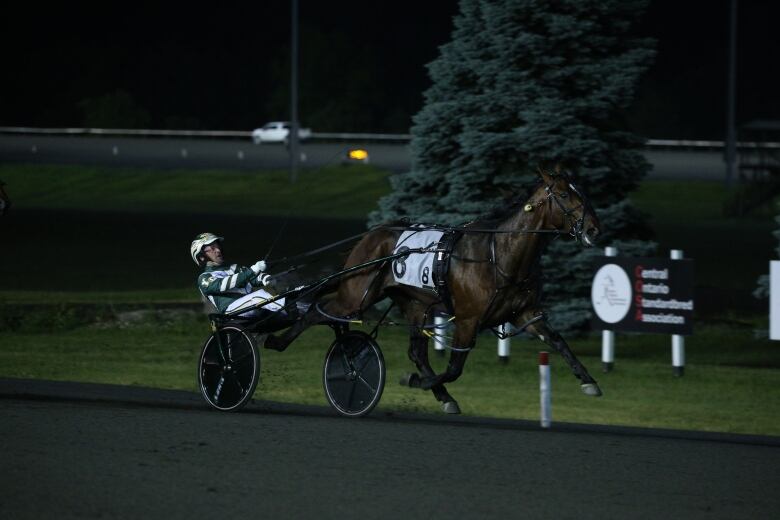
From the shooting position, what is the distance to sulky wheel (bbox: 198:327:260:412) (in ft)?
37.8

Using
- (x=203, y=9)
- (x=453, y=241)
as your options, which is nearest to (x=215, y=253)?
(x=453, y=241)

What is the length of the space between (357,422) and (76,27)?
88.5m

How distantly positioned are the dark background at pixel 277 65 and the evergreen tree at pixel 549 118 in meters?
51.8

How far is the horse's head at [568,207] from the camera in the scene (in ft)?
37.0

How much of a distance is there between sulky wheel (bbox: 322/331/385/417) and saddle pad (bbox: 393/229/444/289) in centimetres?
70

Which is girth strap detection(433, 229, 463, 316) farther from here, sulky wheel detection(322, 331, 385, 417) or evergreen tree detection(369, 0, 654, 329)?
evergreen tree detection(369, 0, 654, 329)

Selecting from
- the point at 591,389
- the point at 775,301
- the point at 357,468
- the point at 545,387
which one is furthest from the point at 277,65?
the point at 357,468

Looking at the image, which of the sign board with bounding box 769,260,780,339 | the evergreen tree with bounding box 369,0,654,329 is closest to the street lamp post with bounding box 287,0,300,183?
the evergreen tree with bounding box 369,0,654,329

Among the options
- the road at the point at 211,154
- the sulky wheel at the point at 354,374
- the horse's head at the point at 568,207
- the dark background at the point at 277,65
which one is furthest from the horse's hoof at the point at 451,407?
the dark background at the point at 277,65

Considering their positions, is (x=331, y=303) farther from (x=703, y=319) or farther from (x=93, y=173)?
(x=93, y=173)

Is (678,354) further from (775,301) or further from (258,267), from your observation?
(258,267)

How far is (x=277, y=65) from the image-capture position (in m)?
83.6

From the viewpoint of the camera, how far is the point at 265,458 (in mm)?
9141

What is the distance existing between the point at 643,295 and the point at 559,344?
4806mm
